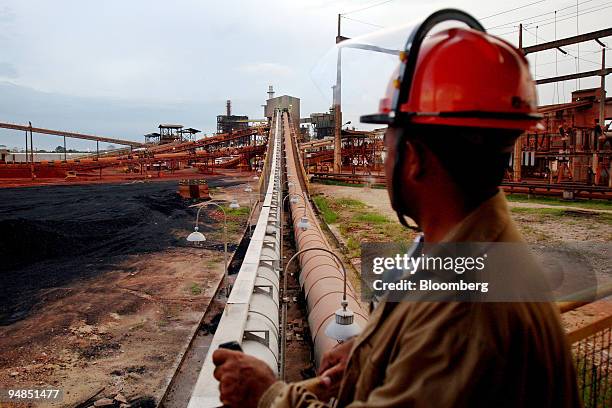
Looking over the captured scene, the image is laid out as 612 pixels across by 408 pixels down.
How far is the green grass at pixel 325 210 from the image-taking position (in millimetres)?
16314

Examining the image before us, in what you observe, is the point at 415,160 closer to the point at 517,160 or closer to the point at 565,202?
the point at 565,202

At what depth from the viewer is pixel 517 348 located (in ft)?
3.04

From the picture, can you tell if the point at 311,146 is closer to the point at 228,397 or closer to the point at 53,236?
the point at 53,236

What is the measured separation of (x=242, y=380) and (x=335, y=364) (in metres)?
0.33

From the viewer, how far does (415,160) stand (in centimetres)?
113

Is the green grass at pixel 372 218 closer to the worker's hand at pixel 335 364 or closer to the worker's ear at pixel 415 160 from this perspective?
the worker's hand at pixel 335 364

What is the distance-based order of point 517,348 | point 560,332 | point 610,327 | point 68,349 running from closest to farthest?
point 517,348 → point 560,332 → point 610,327 → point 68,349

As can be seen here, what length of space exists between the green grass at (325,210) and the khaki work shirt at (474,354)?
14801mm

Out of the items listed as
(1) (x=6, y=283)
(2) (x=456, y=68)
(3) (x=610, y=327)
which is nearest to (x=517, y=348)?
(2) (x=456, y=68)

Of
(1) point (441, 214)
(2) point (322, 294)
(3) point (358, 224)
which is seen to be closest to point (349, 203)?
(3) point (358, 224)

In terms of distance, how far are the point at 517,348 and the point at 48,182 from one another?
113 feet

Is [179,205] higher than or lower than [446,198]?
lower

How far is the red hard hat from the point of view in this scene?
3.45 ft

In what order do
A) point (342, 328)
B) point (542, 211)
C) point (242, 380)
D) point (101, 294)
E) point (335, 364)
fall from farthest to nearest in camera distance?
1. point (542, 211)
2. point (101, 294)
3. point (342, 328)
4. point (335, 364)
5. point (242, 380)
